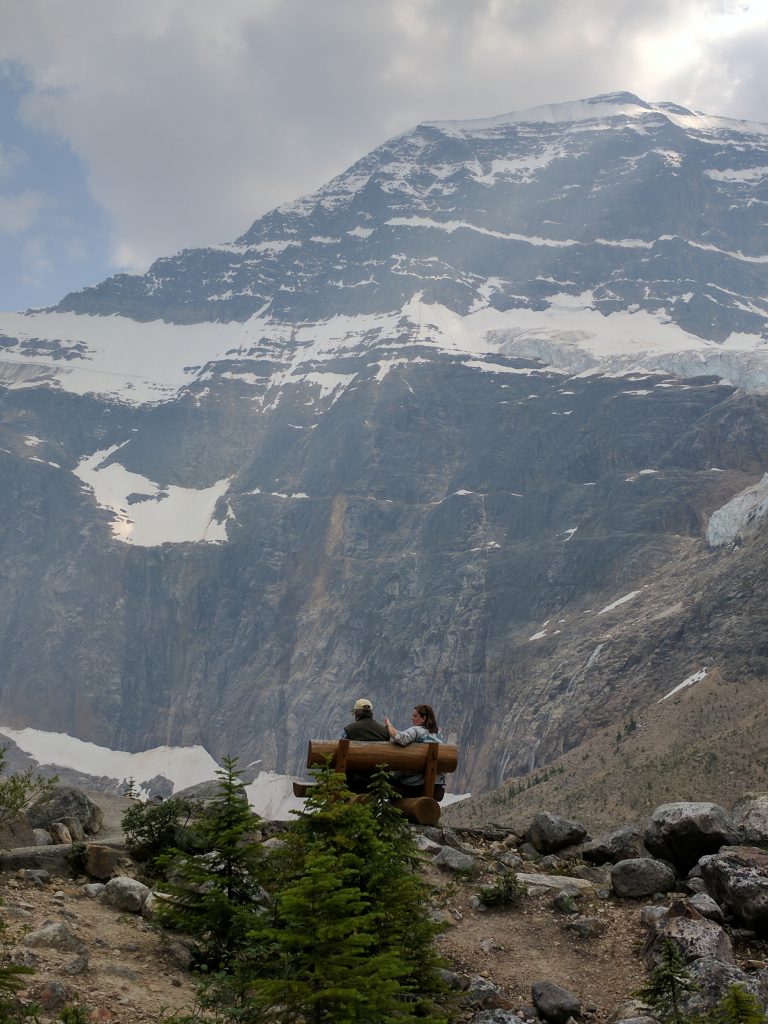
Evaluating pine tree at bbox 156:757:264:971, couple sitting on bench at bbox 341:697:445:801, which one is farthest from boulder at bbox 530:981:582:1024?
pine tree at bbox 156:757:264:971

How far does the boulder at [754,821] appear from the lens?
14.4 meters

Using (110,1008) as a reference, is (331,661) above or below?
above

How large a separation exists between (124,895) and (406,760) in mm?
4153

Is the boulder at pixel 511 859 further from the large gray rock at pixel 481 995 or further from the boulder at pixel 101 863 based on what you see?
the boulder at pixel 101 863

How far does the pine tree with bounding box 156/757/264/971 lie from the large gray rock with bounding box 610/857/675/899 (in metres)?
6.72

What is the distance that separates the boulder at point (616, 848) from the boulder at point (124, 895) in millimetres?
8241

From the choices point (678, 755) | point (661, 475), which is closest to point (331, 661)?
point (661, 475)

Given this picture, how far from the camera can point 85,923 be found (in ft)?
36.6

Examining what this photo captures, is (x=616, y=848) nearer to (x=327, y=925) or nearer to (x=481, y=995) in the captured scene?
(x=481, y=995)

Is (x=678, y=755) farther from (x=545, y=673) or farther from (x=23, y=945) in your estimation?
(x=23, y=945)

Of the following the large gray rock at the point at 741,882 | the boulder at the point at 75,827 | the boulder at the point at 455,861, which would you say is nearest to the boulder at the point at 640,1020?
the large gray rock at the point at 741,882

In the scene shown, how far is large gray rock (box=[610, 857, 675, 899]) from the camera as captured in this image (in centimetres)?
1390

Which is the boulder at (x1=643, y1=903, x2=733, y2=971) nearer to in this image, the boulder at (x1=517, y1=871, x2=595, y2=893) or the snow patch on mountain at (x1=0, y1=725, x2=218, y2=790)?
the boulder at (x1=517, y1=871, x2=595, y2=893)

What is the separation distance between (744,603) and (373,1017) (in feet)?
352
